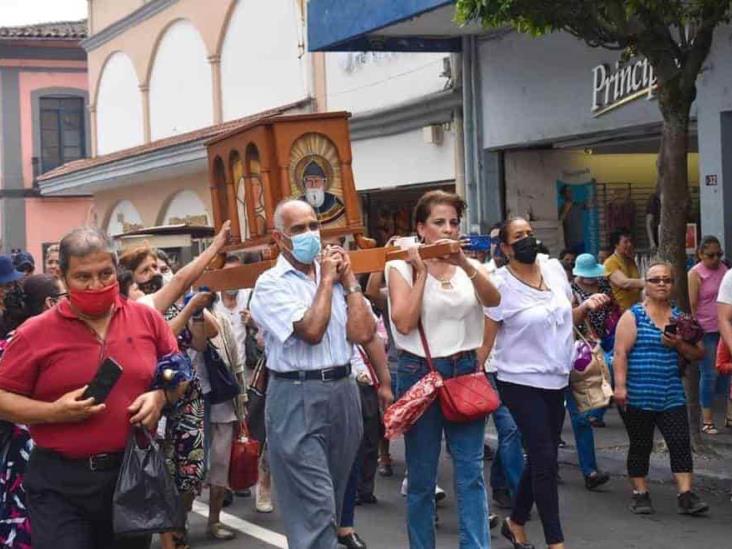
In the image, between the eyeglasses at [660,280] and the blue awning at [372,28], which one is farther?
the blue awning at [372,28]

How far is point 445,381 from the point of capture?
672 cm

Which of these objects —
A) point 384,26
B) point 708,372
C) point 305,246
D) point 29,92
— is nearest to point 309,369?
point 305,246

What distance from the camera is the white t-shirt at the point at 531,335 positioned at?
736cm

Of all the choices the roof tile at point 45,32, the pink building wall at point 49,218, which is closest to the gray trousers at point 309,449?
the pink building wall at point 49,218

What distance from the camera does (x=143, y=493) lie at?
16.6 feet

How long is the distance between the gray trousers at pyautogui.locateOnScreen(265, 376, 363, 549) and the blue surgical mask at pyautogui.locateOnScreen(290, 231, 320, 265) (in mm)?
575

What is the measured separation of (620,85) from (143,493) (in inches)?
414

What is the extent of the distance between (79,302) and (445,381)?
2248 millimetres

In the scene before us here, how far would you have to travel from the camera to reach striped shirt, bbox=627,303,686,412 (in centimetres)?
880

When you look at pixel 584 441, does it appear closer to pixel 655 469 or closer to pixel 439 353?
pixel 655 469

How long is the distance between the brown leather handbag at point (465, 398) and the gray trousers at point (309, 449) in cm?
62

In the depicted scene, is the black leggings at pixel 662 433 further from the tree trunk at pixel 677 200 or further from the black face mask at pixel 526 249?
the tree trunk at pixel 677 200

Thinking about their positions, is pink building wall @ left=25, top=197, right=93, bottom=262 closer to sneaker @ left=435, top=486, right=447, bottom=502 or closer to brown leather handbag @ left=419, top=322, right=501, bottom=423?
sneaker @ left=435, top=486, right=447, bottom=502

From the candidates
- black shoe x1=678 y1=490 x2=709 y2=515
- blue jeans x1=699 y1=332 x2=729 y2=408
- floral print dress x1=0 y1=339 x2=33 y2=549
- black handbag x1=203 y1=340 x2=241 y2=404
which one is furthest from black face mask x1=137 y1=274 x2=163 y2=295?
blue jeans x1=699 y1=332 x2=729 y2=408
